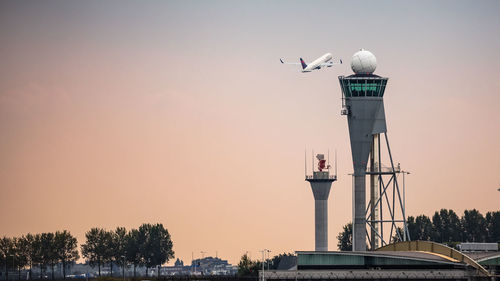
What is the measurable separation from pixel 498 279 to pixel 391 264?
19860 millimetres

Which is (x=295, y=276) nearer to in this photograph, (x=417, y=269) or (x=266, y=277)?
(x=266, y=277)

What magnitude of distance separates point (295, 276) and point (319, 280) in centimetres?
463

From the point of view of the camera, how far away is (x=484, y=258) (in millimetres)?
194375

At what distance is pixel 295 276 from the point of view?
643 ft

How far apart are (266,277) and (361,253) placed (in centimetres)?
1887

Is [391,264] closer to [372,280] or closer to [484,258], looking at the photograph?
[372,280]

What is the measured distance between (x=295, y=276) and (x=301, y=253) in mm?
5628

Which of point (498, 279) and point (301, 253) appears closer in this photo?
point (498, 279)

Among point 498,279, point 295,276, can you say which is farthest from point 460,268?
point 295,276

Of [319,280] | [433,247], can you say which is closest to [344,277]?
[319,280]

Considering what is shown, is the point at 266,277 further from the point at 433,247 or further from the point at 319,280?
the point at 433,247

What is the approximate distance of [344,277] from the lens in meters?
194

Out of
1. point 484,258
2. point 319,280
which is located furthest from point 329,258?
point 484,258

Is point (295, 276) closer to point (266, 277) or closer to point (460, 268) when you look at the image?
point (266, 277)
